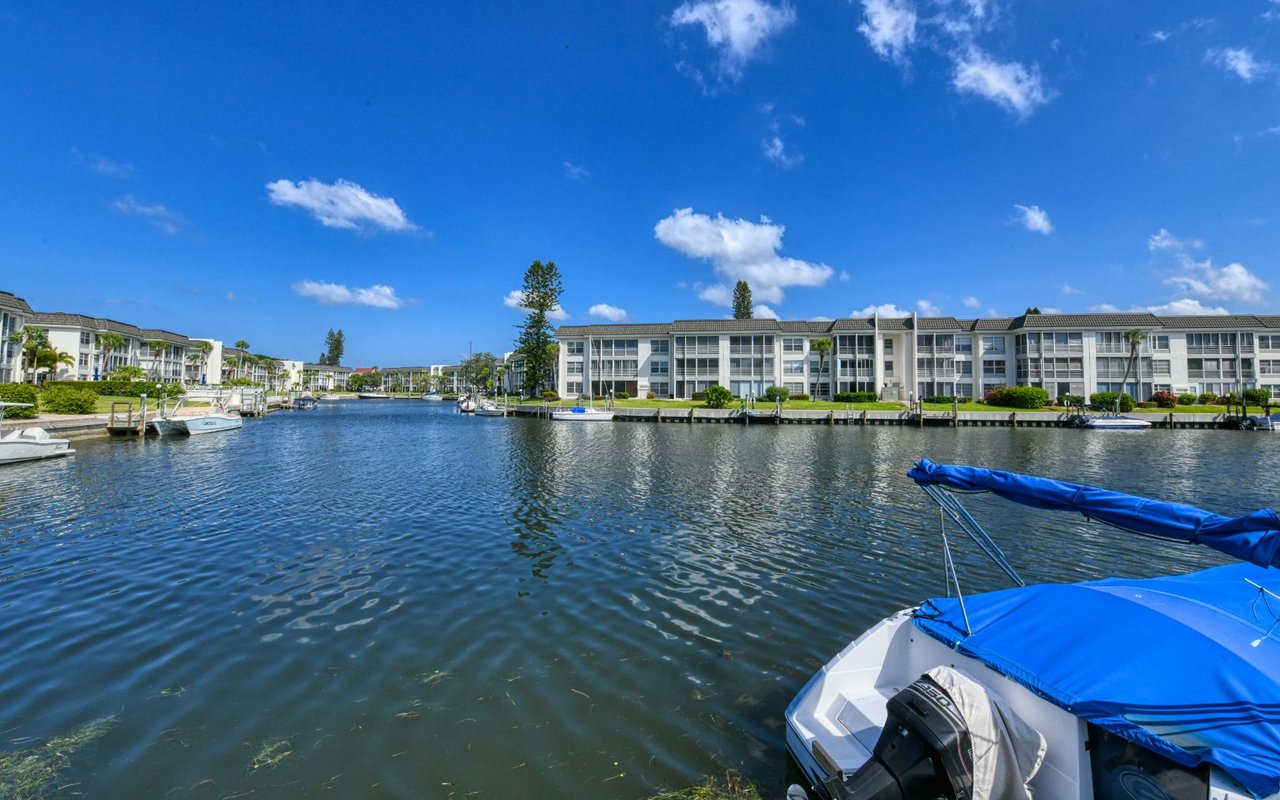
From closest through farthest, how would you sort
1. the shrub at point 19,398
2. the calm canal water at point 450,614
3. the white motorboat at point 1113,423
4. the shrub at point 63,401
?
the calm canal water at point 450,614, the shrub at point 19,398, the shrub at point 63,401, the white motorboat at point 1113,423

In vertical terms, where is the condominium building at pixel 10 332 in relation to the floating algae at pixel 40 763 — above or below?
above

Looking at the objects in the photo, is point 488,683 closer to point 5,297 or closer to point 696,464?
point 696,464

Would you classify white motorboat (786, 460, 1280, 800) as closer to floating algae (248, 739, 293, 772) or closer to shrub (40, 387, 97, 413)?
floating algae (248, 739, 293, 772)

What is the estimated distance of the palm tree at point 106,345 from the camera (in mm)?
82131

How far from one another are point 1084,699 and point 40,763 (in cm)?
895

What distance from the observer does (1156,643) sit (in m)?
4.34

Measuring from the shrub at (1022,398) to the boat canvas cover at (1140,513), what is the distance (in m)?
66.2

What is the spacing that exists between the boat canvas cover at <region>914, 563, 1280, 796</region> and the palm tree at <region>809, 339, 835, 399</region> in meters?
68.7

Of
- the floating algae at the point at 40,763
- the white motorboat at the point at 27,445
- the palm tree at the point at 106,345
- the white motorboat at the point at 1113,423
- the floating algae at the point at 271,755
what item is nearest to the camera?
the floating algae at the point at 40,763

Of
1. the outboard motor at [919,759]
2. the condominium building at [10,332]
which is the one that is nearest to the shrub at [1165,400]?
the outboard motor at [919,759]

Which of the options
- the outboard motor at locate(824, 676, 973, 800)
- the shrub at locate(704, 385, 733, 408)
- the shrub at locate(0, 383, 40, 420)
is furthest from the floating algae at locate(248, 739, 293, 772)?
the shrub at locate(704, 385, 733, 408)

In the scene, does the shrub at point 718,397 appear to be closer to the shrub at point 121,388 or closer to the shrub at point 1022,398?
the shrub at point 1022,398

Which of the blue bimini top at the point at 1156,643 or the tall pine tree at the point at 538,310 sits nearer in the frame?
the blue bimini top at the point at 1156,643

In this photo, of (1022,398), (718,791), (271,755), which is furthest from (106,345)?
(1022,398)
